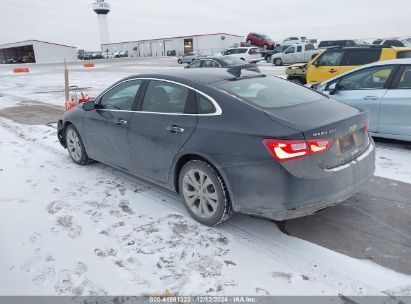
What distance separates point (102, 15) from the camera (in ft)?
358

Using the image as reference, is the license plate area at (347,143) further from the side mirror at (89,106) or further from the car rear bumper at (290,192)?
the side mirror at (89,106)

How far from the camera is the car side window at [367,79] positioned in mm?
6191

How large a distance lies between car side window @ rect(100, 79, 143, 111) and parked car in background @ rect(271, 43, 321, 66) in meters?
24.6

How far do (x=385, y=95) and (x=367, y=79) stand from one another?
61 centimetres

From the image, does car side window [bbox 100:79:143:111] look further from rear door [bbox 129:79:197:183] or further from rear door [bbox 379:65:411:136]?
rear door [bbox 379:65:411:136]

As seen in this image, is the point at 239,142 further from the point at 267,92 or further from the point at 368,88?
the point at 368,88

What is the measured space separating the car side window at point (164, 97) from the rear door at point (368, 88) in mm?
3387

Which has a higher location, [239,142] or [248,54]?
[248,54]

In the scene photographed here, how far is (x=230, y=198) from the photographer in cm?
344

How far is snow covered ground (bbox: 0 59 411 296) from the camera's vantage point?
2.86 meters

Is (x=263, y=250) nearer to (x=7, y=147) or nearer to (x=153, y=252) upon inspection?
(x=153, y=252)

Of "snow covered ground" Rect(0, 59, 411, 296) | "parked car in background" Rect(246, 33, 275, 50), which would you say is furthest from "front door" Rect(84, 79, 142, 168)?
"parked car in background" Rect(246, 33, 275, 50)

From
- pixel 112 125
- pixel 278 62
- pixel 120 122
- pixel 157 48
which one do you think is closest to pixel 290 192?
pixel 120 122

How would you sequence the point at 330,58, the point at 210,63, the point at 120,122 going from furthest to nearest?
the point at 210,63 → the point at 330,58 → the point at 120,122
